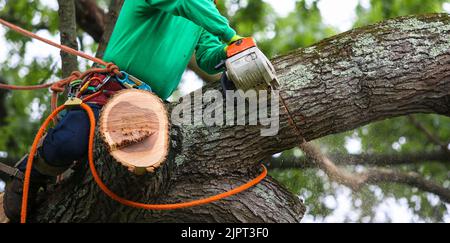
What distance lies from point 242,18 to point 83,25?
5.42 feet

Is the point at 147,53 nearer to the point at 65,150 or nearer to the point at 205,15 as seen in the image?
the point at 205,15

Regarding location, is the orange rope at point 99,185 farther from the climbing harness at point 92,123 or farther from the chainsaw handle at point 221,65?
the chainsaw handle at point 221,65

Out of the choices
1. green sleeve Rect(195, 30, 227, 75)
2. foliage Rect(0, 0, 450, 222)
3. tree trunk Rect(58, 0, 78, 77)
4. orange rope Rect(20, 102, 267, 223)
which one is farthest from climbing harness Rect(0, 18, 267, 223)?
foliage Rect(0, 0, 450, 222)

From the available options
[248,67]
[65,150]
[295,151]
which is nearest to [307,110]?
[248,67]

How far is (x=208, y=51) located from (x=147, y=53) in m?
0.44

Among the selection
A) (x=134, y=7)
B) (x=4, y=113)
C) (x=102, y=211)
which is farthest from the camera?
(x=4, y=113)

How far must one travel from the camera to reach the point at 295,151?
603 centimetres

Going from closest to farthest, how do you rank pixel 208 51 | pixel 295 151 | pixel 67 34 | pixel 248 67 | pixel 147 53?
pixel 248 67 → pixel 147 53 → pixel 208 51 → pixel 67 34 → pixel 295 151

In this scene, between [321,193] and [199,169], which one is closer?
[199,169]

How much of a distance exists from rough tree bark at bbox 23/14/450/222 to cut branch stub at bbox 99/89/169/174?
0.35 m

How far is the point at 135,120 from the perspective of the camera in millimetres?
2691

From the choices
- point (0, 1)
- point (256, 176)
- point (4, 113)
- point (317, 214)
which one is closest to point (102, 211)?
point (256, 176)

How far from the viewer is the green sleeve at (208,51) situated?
3.56 m

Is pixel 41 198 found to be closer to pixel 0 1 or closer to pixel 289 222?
pixel 289 222
